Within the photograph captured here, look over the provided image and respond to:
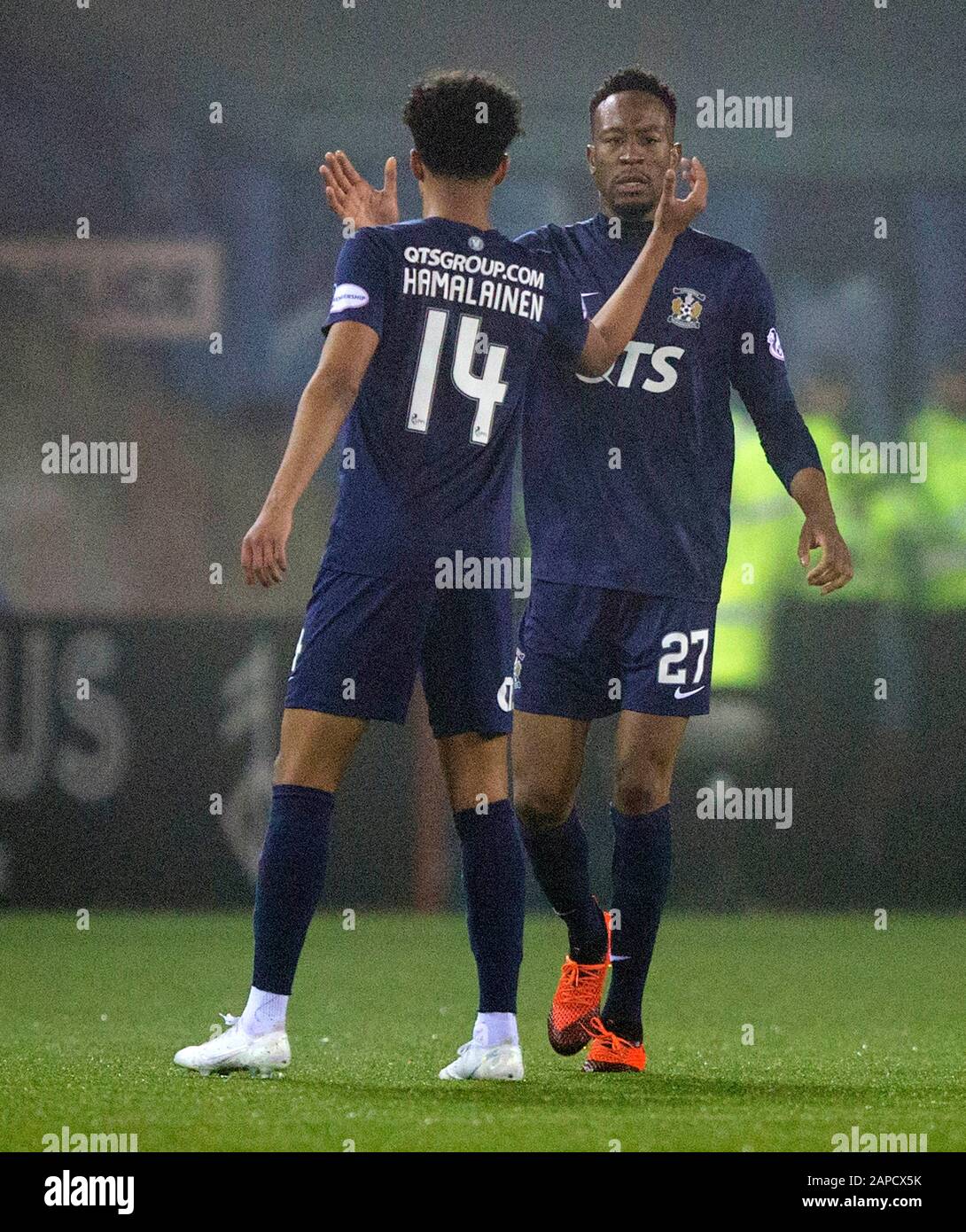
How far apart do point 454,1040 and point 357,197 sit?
1.83 meters

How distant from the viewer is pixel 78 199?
8477mm

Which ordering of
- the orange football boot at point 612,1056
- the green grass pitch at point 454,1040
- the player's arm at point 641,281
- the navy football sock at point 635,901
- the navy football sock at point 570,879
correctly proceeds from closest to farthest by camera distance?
the green grass pitch at point 454,1040 < the player's arm at point 641,281 < the orange football boot at point 612,1056 < the navy football sock at point 635,901 < the navy football sock at point 570,879

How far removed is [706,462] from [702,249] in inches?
17.5

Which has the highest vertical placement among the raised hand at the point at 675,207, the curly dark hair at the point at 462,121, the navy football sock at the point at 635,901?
the curly dark hair at the point at 462,121

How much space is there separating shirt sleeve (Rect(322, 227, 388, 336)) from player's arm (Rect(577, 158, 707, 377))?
1.53ft

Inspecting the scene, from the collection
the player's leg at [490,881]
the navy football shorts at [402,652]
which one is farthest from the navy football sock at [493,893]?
the navy football shorts at [402,652]

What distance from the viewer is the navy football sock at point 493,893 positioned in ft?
11.6

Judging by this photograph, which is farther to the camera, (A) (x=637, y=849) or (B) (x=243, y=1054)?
(A) (x=637, y=849)

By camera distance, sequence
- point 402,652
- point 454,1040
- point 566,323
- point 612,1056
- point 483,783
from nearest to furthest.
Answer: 1. point 402,652
2. point 483,783
3. point 566,323
4. point 612,1056
5. point 454,1040

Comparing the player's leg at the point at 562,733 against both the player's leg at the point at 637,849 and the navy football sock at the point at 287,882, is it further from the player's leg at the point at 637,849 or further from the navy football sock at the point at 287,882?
the navy football sock at the point at 287,882

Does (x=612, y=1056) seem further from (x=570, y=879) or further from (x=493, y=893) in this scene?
(x=493, y=893)

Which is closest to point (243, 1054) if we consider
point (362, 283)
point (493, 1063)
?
point (493, 1063)

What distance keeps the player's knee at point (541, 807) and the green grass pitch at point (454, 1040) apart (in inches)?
18.4

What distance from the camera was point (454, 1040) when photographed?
4.38 metres
